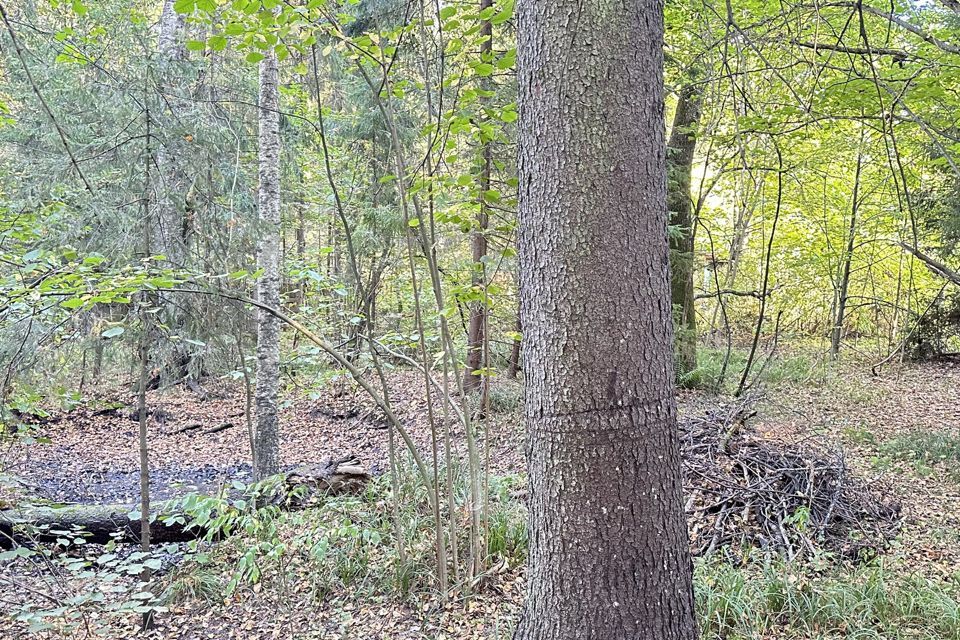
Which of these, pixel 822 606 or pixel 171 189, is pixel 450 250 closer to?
pixel 171 189

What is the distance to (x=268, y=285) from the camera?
6.09 metres

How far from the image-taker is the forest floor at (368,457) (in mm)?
3430

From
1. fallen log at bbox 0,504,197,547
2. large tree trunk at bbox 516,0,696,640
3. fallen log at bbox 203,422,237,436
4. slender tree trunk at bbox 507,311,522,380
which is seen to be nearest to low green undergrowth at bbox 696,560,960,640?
large tree trunk at bbox 516,0,696,640

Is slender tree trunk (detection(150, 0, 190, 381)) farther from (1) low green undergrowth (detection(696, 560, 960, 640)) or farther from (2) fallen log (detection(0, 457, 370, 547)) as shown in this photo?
(1) low green undergrowth (detection(696, 560, 960, 640))

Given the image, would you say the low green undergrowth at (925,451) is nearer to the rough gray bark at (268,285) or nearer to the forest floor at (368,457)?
the forest floor at (368,457)

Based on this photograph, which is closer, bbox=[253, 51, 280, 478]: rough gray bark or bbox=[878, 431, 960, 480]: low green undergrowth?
bbox=[878, 431, 960, 480]: low green undergrowth

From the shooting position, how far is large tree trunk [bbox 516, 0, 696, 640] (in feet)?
5.66

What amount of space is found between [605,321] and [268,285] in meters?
5.12

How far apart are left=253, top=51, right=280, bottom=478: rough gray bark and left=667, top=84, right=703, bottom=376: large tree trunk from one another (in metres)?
5.32

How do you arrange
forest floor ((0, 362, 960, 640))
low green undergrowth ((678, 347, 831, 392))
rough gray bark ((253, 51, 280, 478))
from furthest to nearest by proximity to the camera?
low green undergrowth ((678, 347, 831, 392)) < rough gray bark ((253, 51, 280, 478)) < forest floor ((0, 362, 960, 640))

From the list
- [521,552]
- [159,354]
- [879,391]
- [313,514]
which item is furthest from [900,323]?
[159,354]

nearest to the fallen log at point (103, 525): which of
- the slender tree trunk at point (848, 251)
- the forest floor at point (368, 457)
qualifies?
the forest floor at point (368, 457)

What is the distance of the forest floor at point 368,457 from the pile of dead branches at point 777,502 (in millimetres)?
254

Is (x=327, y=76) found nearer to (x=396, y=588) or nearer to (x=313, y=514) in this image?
(x=313, y=514)
